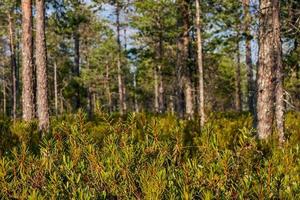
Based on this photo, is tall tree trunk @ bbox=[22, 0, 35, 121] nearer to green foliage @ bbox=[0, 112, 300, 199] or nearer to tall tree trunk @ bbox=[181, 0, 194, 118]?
tall tree trunk @ bbox=[181, 0, 194, 118]

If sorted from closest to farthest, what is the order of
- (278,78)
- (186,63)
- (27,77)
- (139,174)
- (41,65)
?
(139,174) → (278,78) → (41,65) → (27,77) → (186,63)

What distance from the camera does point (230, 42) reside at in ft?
65.1

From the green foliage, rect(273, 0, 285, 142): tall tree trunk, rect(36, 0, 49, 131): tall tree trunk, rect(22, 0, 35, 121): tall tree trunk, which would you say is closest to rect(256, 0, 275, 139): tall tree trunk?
rect(273, 0, 285, 142): tall tree trunk

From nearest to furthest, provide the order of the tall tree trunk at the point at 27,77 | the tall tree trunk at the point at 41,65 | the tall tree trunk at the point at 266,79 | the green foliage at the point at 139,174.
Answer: the green foliage at the point at 139,174 → the tall tree trunk at the point at 266,79 → the tall tree trunk at the point at 41,65 → the tall tree trunk at the point at 27,77

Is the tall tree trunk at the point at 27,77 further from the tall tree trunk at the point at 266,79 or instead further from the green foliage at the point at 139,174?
the green foliage at the point at 139,174

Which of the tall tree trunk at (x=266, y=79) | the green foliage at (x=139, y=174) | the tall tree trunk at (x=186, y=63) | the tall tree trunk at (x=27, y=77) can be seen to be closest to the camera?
the green foliage at (x=139, y=174)

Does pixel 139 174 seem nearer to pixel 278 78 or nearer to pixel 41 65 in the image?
pixel 278 78

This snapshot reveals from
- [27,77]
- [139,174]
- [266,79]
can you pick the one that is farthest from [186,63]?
[139,174]

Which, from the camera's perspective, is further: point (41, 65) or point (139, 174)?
point (41, 65)

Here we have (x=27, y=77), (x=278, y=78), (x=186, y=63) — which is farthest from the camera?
(x=186, y=63)

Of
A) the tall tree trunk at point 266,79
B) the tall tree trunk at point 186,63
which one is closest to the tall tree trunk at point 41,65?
the tall tree trunk at point 266,79

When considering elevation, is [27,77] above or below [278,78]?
above

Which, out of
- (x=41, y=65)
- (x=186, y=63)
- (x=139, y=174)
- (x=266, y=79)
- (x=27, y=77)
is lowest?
(x=139, y=174)

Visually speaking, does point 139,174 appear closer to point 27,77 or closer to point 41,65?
point 41,65
